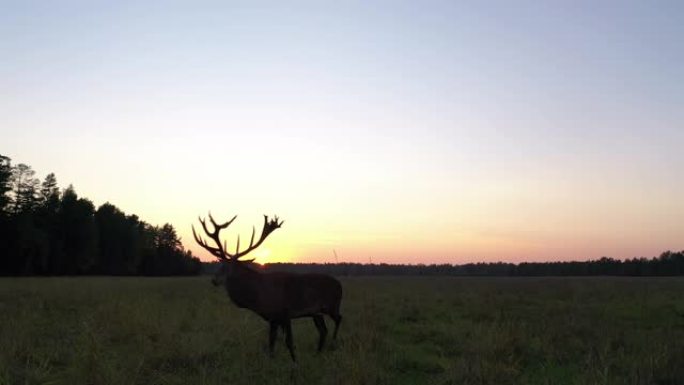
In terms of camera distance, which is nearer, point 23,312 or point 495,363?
point 495,363

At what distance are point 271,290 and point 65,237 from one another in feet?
214

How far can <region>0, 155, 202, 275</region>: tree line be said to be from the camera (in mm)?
58906

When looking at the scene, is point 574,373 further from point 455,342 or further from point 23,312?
point 23,312

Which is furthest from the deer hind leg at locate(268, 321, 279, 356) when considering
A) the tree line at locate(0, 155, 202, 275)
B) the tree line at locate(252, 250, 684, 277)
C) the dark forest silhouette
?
the tree line at locate(252, 250, 684, 277)

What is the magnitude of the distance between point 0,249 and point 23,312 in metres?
50.2

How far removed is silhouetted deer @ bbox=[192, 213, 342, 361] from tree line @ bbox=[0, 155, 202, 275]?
54617 mm

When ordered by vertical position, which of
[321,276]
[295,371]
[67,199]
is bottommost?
[295,371]

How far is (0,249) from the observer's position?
5844cm

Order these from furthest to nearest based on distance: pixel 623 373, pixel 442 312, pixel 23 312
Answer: pixel 442 312, pixel 23 312, pixel 623 373

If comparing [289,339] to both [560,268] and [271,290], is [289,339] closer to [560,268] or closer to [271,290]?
[271,290]

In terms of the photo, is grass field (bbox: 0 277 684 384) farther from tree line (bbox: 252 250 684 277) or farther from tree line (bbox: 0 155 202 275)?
tree line (bbox: 252 250 684 277)

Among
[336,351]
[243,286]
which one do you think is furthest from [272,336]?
[336,351]

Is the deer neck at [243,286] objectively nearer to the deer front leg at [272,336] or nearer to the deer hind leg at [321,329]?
the deer front leg at [272,336]

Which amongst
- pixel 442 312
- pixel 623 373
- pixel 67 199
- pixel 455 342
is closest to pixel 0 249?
pixel 67 199
